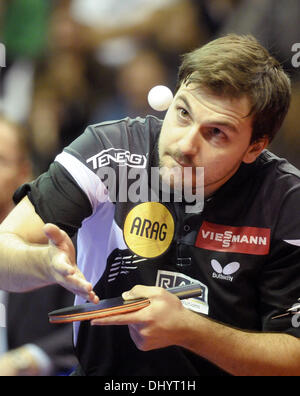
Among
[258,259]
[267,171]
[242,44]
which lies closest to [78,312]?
[258,259]

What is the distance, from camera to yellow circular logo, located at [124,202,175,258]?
3.84ft

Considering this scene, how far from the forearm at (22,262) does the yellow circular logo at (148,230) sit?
226 millimetres

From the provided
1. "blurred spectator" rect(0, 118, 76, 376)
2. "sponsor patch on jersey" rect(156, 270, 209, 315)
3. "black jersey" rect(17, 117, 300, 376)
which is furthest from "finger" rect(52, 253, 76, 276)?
"blurred spectator" rect(0, 118, 76, 376)

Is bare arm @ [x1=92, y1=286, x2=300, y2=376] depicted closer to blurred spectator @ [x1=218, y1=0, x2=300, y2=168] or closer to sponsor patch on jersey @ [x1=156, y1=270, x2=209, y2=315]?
sponsor patch on jersey @ [x1=156, y1=270, x2=209, y2=315]

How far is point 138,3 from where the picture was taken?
1.45 metres

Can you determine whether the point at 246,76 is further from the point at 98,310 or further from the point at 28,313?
the point at 28,313

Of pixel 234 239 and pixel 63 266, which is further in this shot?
pixel 234 239

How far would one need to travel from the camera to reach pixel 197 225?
1.18 meters

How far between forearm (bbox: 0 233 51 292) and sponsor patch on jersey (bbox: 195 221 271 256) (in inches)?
14.1

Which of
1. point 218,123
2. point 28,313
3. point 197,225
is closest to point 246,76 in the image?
point 218,123

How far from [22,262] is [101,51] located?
0.71 metres

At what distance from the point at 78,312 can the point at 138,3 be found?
0.91 meters

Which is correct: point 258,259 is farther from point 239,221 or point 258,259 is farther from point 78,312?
point 78,312

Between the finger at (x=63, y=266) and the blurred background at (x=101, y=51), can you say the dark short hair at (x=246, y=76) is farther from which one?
the finger at (x=63, y=266)
